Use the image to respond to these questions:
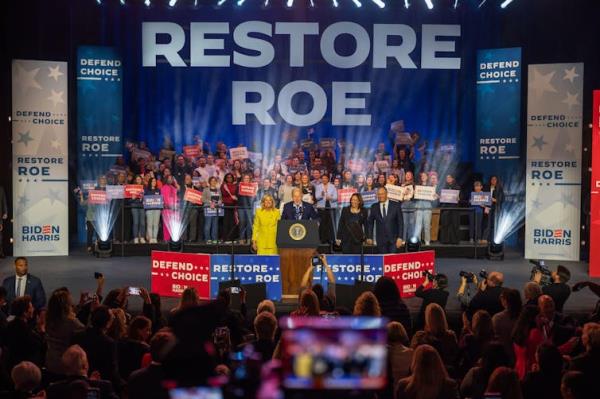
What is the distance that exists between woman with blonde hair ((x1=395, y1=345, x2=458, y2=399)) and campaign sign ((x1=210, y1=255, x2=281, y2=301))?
7226 millimetres

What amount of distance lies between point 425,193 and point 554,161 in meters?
2.63

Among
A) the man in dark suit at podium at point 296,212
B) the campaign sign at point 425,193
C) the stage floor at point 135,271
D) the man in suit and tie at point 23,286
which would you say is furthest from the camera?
the campaign sign at point 425,193

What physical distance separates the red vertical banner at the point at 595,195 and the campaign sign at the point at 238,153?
8.10 m

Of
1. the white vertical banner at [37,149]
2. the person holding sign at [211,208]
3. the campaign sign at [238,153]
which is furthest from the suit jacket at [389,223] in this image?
the white vertical banner at [37,149]

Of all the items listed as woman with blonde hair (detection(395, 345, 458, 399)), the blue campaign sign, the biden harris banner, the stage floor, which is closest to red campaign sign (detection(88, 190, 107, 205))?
the stage floor

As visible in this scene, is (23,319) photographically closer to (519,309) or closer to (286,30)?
(519,309)

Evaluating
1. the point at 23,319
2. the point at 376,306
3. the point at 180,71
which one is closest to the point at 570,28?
the point at 180,71

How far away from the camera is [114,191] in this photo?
57.2ft

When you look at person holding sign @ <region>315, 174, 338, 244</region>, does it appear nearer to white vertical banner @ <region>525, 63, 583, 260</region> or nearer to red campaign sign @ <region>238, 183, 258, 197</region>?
red campaign sign @ <region>238, 183, 258, 197</region>

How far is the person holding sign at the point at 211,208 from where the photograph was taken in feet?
58.3

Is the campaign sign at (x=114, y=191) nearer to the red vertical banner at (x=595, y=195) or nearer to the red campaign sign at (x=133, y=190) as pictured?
the red campaign sign at (x=133, y=190)

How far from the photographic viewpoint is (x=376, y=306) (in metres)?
6.89

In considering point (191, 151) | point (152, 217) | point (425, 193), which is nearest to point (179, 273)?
point (152, 217)

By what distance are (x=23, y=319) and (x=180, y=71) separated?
14.8 m
